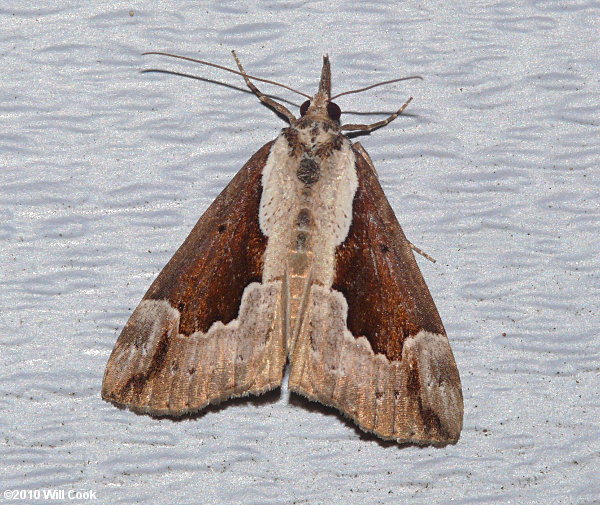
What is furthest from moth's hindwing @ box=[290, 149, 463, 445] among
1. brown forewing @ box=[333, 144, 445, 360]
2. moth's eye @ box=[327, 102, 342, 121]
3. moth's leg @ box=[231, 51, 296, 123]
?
moth's leg @ box=[231, 51, 296, 123]

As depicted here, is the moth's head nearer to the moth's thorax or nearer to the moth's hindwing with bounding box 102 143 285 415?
the moth's thorax

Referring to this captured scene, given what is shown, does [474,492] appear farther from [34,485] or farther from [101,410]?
[34,485]

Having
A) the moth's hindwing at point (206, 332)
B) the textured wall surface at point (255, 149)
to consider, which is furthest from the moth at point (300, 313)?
the textured wall surface at point (255, 149)

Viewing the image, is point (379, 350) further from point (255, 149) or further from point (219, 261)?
point (255, 149)

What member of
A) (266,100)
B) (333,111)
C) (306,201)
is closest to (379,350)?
(306,201)

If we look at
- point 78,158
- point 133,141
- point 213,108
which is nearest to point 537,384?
point 213,108
